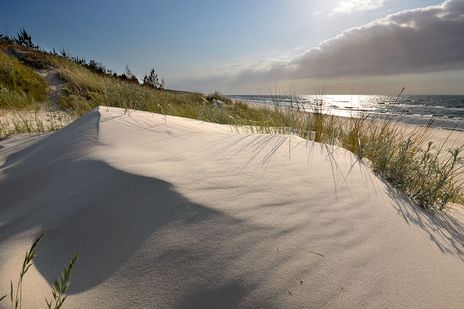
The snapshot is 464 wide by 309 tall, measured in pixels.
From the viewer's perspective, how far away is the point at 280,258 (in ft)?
3.45

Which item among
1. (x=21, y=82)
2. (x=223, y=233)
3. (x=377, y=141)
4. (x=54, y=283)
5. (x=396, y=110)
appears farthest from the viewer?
(x=396, y=110)

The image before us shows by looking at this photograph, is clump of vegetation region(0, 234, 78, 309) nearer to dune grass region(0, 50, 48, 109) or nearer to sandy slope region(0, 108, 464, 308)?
sandy slope region(0, 108, 464, 308)

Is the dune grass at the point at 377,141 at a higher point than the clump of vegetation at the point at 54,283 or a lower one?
lower

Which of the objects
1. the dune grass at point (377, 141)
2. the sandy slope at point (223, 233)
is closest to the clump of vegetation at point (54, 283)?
the sandy slope at point (223, 233)

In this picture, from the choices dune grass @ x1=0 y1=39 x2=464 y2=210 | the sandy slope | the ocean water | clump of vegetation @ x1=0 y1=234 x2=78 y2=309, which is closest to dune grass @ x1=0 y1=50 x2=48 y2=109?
dune grass @ x1=0 y1=39 x2=464 y2=210

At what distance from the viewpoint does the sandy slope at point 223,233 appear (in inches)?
38.1

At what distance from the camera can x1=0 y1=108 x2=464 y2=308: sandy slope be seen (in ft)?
3.18

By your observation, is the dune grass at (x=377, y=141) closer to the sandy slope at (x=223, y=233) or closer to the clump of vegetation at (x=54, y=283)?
the sandy slope at (x=223, y=233)

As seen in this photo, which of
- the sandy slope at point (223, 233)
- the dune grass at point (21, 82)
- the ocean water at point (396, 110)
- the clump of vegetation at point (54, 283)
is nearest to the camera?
the clump of vegetation at point (54, 283)

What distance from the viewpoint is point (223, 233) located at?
3.82ft

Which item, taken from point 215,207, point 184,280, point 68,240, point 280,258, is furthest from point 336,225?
point 68,240

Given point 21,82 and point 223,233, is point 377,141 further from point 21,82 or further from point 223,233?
point 21,82

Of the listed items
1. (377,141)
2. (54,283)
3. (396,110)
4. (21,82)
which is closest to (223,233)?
(54,283)

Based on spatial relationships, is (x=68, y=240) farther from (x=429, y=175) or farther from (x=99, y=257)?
(x=429, y=175)
